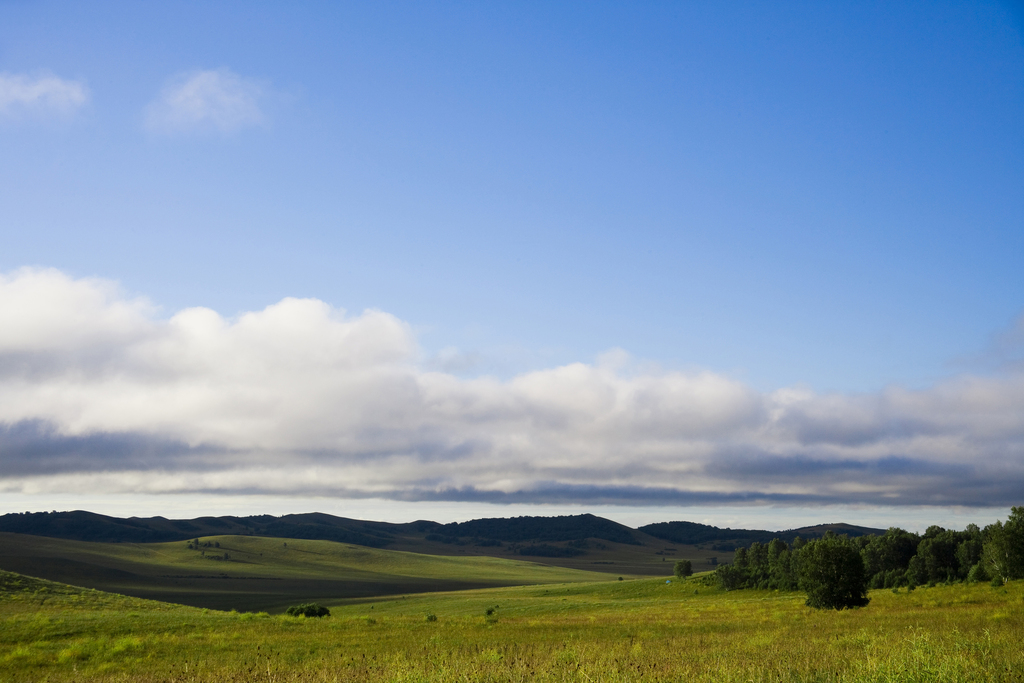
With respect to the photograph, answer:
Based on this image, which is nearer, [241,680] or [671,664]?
[671,664]

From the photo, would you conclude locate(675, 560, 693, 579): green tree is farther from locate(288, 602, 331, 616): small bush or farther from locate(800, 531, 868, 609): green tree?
locate(288, 602, 331, 616): small bush

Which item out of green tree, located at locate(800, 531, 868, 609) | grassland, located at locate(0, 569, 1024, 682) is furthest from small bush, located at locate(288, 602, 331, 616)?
green tree, located at locate(800, 531, 868, 609)

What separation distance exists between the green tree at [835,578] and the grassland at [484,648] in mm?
2384

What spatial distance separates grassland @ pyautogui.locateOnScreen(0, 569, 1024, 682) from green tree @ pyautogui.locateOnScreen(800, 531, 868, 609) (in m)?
2.38

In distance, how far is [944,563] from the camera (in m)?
95.5

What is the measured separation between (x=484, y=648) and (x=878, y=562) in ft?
328

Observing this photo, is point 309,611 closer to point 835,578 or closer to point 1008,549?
point 835,578

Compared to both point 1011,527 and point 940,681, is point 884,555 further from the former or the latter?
point 940,681

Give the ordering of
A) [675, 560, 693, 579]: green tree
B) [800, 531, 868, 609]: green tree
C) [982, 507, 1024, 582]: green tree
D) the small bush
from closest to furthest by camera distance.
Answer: [800, 531, 868, 609]: green tree < the small bush < [982, 507, 1024, 582]: green tree < [675, 560, 693, 579]: green tree

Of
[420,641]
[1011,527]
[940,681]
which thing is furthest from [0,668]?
[1011,527]

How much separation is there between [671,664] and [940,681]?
7.66m

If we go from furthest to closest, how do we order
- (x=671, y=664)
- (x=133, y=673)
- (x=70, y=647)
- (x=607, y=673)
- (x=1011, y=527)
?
(x=1011, y=527)
(x=70, y=647)
(x=133, y=673)
(x=671, y=664)
(x=607, y=673)

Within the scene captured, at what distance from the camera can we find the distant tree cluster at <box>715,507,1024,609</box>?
57.8 meters

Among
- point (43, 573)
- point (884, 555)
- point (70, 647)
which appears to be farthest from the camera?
point (43, 573)
